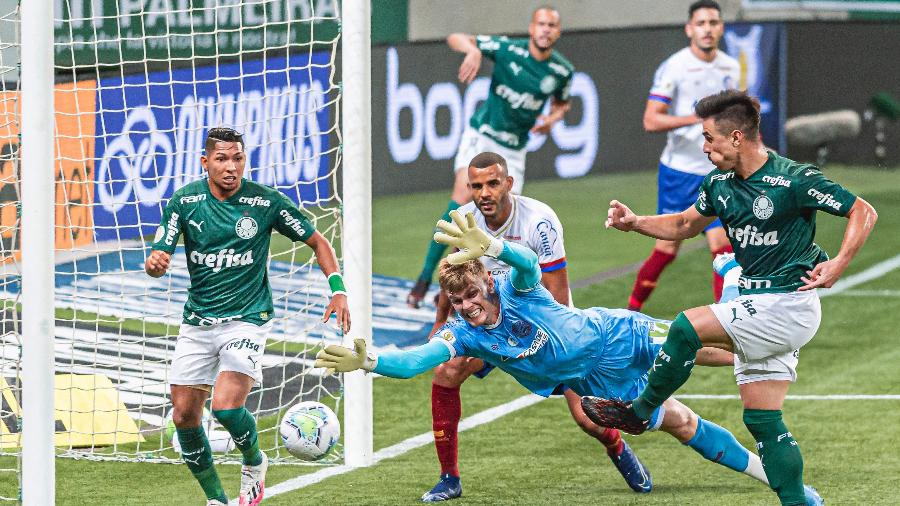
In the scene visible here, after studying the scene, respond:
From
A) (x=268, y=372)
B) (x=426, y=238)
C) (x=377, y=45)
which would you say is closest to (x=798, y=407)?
(x=268, y=372)

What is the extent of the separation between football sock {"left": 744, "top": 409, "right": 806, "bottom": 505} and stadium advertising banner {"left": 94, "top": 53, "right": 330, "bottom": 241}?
323cm

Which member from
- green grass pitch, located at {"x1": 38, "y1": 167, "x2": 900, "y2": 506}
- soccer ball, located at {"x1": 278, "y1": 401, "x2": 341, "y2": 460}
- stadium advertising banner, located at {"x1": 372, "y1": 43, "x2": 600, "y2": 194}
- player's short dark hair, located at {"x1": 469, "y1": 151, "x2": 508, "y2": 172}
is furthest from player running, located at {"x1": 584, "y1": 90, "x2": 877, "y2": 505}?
stadium advertising banner, located at {"x1": 372, "y1": 43, "x2": 600, "y2": 194}

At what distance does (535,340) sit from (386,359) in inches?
31.7

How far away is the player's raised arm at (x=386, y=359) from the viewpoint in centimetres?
596

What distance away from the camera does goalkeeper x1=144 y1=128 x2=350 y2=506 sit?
7.16 m

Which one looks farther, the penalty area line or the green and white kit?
the penalty area line

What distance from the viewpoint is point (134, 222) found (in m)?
10.3

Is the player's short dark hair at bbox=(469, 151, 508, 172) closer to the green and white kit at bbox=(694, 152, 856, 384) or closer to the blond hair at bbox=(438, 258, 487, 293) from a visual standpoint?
the blond hair at bbox=(438, 258, 487, 293)

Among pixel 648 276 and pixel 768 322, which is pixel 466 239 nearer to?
pixel 768 322

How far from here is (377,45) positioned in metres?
18.1

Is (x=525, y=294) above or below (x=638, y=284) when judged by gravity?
above

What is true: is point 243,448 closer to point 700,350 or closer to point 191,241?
point 191,241

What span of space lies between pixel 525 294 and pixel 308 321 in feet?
17.4

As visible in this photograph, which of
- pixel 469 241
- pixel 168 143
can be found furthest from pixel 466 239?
pixel 168 143
